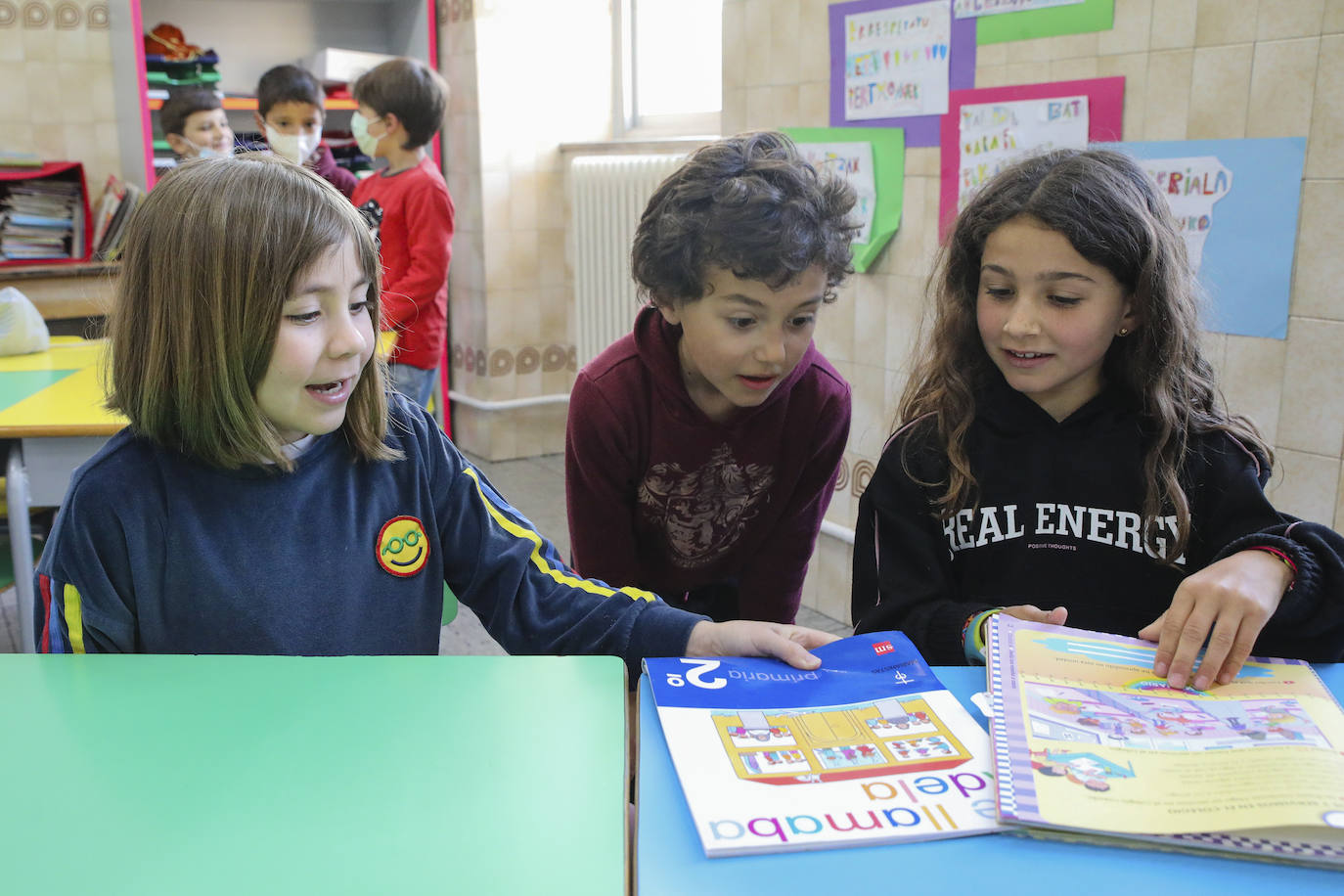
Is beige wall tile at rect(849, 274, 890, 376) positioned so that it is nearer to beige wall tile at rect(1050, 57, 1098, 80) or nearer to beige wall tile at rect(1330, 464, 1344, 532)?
beige wall tile at rect(1050, 57, 1098, 80)

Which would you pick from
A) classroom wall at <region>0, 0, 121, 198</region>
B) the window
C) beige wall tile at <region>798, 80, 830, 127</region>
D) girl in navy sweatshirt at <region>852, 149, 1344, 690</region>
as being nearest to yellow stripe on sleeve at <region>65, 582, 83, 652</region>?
girl in navy sweatshirt at <region>852, 149, 1344, 690</region>

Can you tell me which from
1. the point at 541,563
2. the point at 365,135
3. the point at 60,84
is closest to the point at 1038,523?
the point at 541,563

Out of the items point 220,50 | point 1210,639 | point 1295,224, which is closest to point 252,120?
point 220,50

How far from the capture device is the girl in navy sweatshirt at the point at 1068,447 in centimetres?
113

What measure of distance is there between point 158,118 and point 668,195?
125 inches

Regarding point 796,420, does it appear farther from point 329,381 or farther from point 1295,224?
point 1295,224

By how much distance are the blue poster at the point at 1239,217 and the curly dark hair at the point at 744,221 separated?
72cm

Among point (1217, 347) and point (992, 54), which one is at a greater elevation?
point (992, 54)

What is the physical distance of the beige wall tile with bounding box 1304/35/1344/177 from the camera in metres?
1.55

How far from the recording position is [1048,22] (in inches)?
76.9

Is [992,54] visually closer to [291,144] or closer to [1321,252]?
[1321,252]

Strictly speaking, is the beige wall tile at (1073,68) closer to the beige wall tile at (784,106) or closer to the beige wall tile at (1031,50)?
the beige wall tile at (1031,50)

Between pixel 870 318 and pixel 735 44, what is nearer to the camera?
pixel 870 318

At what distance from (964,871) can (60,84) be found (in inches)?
164
